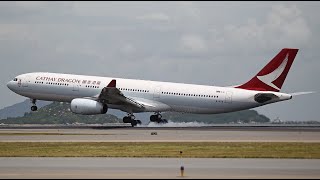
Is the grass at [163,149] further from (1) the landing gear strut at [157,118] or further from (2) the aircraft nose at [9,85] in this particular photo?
(2) the aircraft nose at [9,85]

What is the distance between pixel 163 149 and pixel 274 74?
42.0m

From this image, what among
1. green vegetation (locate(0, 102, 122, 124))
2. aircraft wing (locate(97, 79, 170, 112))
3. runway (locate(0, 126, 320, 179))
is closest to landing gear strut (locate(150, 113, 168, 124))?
aircraft wing (locate(97, 79, 170, 112))

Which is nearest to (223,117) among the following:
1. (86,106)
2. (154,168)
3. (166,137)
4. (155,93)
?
(155,93)

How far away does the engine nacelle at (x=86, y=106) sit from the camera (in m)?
90.2

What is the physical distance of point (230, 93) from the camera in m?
91.6

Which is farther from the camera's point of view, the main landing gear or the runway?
the main landing gear

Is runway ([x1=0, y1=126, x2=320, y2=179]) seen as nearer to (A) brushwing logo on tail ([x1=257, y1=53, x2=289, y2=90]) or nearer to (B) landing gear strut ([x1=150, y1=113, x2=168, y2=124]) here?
(A) brushwing logo on tail ([x1=257, y1=53, x2=289, y2=90])

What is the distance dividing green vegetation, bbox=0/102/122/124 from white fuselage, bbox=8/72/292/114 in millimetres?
18174

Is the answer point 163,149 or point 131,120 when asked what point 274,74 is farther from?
point 163,149

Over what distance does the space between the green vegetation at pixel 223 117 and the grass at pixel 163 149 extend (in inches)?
1864

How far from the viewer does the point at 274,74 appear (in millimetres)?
91000

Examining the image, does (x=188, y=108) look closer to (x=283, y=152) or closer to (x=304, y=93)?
(x=304, y=93)

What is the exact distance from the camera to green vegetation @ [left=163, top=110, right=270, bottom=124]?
106m

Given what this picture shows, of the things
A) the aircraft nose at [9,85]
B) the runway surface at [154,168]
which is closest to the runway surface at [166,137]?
the runway surface at [154,168]
